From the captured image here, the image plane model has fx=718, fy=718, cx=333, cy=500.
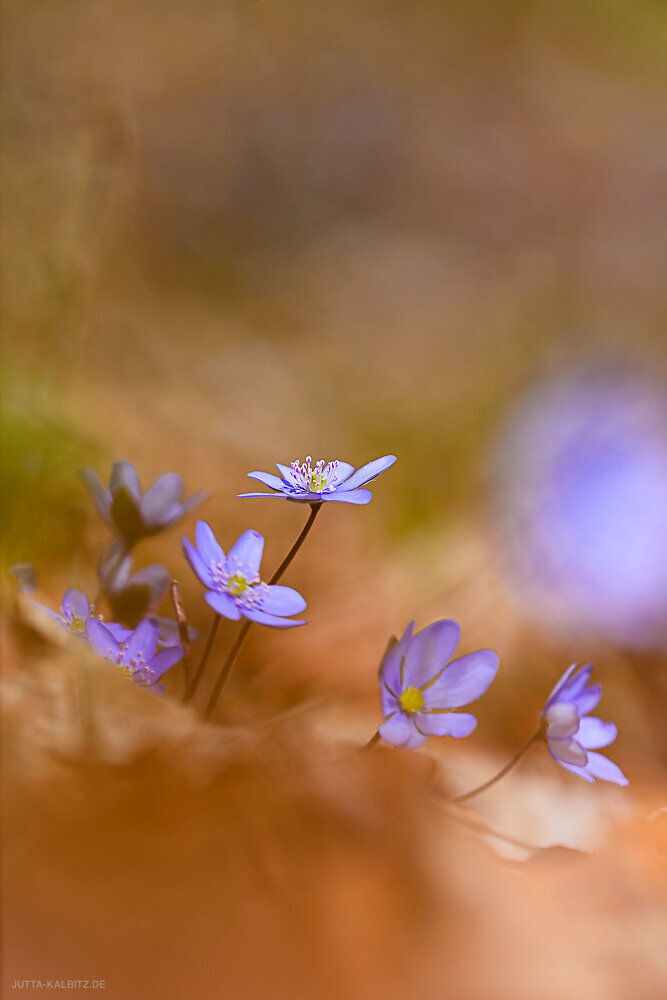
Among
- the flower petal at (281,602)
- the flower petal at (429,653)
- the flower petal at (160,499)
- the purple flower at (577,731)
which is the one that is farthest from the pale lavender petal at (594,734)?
the flower petal at (160,499)

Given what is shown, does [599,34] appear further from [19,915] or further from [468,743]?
[19,915]

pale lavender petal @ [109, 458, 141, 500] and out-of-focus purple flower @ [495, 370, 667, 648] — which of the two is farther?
out-of-focus purple flower @ [495, 370, 667, 648]

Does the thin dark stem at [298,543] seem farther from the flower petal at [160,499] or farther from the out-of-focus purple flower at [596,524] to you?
the out-of-focus purple flower at [596,524]

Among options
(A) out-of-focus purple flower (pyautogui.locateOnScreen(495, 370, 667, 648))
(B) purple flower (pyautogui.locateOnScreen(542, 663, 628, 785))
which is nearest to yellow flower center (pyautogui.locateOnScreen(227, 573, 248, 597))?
(B) purple flower (pyautogui.locateOnScreen(542, 663, 628, 785))

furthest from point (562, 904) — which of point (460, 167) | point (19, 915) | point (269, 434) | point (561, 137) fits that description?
point (561, 137)

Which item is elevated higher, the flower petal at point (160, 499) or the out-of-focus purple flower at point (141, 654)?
the flower petal at point (160, 499)

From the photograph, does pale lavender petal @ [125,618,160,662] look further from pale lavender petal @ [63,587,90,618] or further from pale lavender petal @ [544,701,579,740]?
pale lavender petal @ [544,701,579,740]
